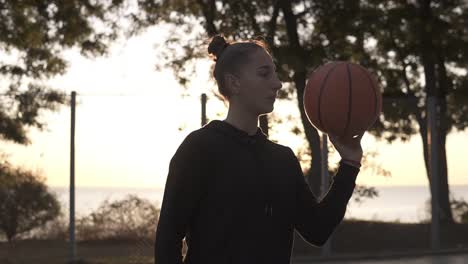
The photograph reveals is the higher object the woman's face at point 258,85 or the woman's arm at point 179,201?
the woman's face at point 258,85

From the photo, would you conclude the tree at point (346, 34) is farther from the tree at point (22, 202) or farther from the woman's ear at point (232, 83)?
the woman's ear at point (232, 83)

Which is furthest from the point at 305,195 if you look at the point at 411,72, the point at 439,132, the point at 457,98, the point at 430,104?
the point at 411,72

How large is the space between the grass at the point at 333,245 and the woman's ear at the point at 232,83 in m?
9.32

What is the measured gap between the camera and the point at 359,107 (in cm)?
497

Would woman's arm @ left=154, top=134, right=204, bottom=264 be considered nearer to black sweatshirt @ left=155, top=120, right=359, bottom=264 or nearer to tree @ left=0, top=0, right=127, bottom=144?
black sweatshirt @ left=155, top=120, right=359, bottom=264

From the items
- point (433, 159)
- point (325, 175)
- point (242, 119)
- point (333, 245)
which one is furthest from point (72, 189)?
point (242, 119)

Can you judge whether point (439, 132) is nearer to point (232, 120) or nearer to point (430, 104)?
point (430, 104)

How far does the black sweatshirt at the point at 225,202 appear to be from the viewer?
3646mm

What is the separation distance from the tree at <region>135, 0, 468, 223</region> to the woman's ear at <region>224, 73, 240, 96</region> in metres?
11.3

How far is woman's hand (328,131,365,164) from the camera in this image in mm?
4027

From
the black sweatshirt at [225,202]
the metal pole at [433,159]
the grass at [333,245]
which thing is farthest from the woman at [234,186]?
the metal pole at [433,159]

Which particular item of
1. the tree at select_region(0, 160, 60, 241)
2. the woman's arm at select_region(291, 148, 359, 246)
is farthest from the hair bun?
the tree at select_region(0, 160, 60, 241)

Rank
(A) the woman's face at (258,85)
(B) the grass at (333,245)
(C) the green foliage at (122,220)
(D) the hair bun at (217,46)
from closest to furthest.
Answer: (A) the woman's face at (258,85), (D) the hair bun at (217,46), (B) the grass at (333,245), (C) the green foliage at (122,220)

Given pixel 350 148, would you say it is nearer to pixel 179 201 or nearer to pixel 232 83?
pixel 232 83
